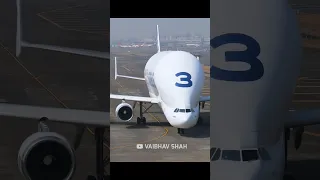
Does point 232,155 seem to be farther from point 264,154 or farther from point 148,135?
point 148,135

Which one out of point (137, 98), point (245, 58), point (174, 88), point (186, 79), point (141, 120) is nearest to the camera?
point (245, 58)

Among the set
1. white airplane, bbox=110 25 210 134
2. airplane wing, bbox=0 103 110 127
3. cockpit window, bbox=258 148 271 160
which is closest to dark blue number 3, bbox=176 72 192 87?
white airplane, bbox=110 25 210 134

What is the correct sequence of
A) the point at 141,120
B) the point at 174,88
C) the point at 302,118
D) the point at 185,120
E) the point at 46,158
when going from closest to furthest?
the point at 46,158
the point at 302,118
the point at 174,88
the point at 185,120
the point at 141,120

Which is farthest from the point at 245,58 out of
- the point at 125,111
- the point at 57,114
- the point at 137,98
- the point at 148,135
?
the point at 137,98

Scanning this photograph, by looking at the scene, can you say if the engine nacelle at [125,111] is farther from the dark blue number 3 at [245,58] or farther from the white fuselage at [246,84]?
the dark blue number 3 at [245,58]

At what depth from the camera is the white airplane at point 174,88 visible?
17.9 meters

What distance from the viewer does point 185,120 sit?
19.2 m

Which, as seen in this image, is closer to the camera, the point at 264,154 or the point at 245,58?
the point at 245,58

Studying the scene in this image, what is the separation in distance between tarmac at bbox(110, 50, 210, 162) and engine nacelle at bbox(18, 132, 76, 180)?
2.50 meters

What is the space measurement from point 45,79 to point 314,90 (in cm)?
1756

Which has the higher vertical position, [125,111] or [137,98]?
[137,98]

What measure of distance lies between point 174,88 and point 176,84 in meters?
0.21

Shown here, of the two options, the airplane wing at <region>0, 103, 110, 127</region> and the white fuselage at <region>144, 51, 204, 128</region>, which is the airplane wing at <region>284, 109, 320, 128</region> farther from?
the airplane wing at <region>0, 103, 110, 127</region>

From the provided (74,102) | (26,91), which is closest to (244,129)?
(74,102)
